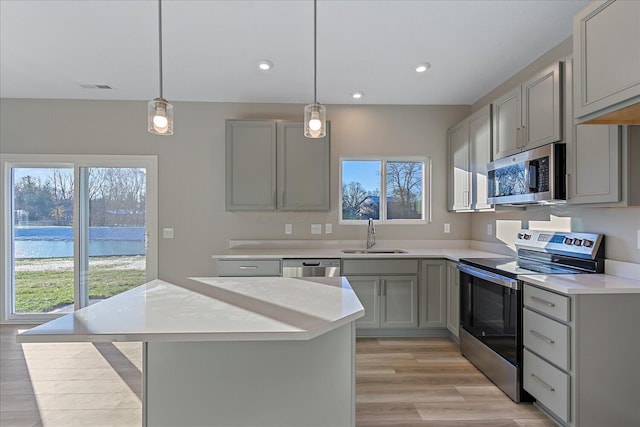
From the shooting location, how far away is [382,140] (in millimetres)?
4176

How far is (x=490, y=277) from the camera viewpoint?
103 inches

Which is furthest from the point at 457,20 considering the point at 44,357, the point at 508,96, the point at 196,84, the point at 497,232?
the point at 44,357

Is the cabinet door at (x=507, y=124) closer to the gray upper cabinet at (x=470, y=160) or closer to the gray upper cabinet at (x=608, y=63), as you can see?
the gray upper cabinet at (x=470, y=160)

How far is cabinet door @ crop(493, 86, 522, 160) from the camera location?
9.06 feet

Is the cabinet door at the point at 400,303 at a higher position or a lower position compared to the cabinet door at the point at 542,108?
lower

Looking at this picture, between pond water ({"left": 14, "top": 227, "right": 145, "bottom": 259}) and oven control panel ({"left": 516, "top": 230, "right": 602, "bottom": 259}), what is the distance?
13.0 ft

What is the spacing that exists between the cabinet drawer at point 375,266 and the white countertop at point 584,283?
4.32 ft

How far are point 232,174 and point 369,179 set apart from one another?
1.61m

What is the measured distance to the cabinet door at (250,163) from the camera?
3.75m

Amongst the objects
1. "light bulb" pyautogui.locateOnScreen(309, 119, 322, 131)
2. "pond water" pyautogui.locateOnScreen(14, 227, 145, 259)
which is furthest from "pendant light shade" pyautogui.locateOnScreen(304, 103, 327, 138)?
"pond water" pyautogui.locateOnScreen(14, 227, 145, 259)

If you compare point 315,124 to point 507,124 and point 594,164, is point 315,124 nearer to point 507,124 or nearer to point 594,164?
point 594,164

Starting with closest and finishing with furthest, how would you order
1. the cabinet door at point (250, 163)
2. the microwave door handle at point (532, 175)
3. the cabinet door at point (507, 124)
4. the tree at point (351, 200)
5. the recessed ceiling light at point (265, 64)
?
the microwave door handle at point (532, 175), the cabinet door at point (507, 124), the recessed ceiling light at point (265, 64), the cabinet door at point (250, 163), the tree at point (351, 200)

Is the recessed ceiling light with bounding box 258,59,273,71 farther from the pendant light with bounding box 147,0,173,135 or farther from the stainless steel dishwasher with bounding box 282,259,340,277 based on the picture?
the stainless steel dishwasher with bounding box 282,259,340,277

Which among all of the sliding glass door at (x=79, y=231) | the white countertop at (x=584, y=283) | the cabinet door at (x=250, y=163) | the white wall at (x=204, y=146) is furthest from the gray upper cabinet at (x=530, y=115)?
the sliding glass door at (x=79, y=231)
